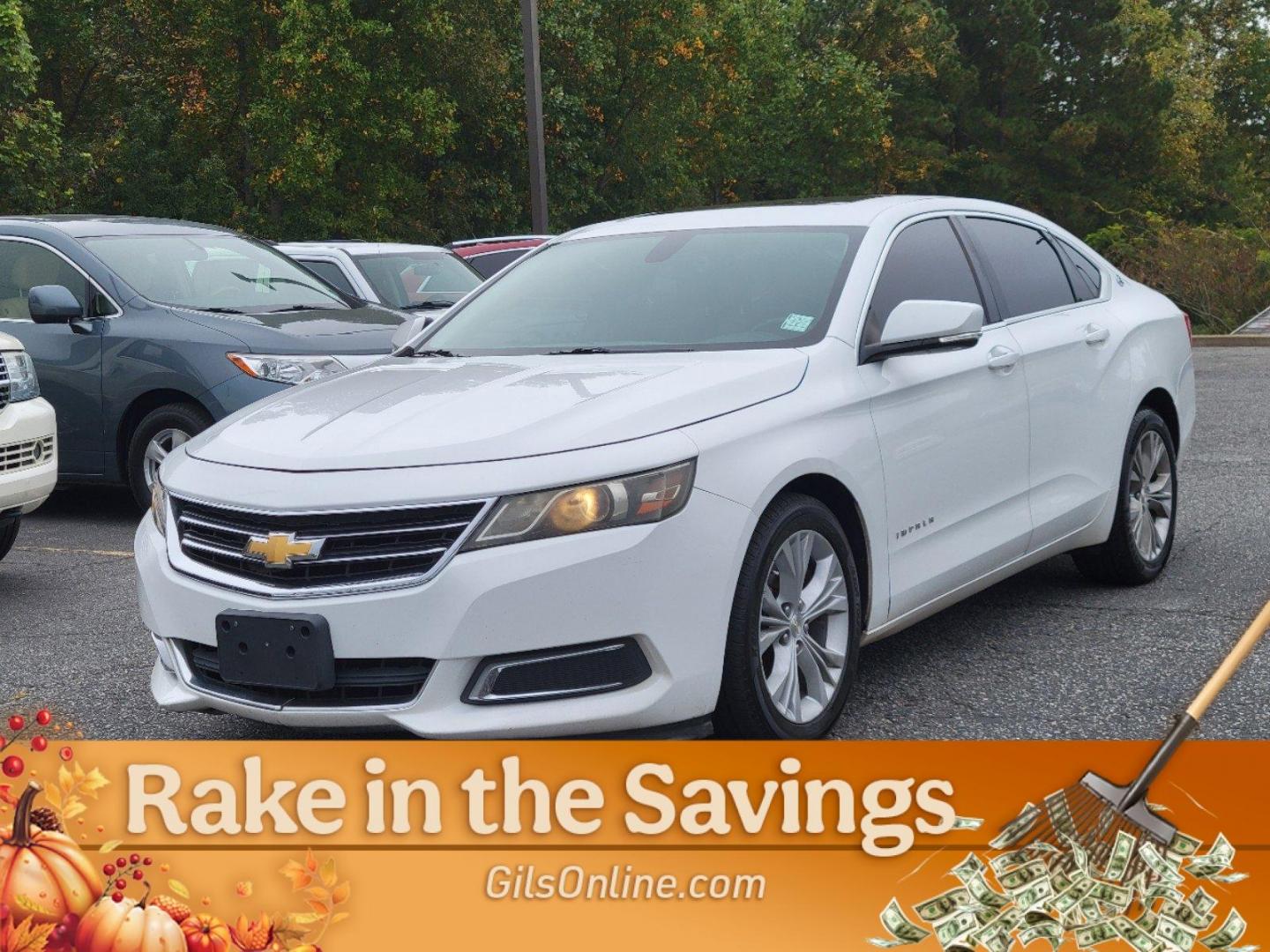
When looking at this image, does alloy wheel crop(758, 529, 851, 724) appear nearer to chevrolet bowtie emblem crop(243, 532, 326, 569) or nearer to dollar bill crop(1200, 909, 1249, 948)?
chevrolet bowtie emblem crop(243, 532, 326, 569)

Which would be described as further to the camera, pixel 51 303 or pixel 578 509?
pixel 51 303

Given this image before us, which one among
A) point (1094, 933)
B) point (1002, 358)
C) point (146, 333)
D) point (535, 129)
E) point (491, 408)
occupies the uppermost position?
point (491, 408)

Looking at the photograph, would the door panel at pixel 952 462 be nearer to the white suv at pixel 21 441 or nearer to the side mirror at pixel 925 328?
the side mirror at pixel 925 328

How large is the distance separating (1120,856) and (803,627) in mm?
1175

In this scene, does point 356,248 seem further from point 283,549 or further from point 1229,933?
point 1229,933

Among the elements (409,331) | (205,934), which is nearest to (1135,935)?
(205,934)

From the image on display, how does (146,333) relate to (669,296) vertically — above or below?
below

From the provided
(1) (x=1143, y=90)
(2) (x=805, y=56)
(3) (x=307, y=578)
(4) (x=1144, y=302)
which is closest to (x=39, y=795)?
(3) (x=307, y=578)

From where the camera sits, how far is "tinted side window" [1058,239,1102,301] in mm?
6352

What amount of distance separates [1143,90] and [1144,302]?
43.0 meters

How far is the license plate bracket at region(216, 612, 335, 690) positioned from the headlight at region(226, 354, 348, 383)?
15.4 ft

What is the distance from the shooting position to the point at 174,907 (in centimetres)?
337

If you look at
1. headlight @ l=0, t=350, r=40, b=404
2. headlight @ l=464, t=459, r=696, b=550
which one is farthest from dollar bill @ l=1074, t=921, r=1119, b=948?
headlight @ l=0, t=350, r=40, b=404

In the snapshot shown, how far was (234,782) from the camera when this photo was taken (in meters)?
4.10
